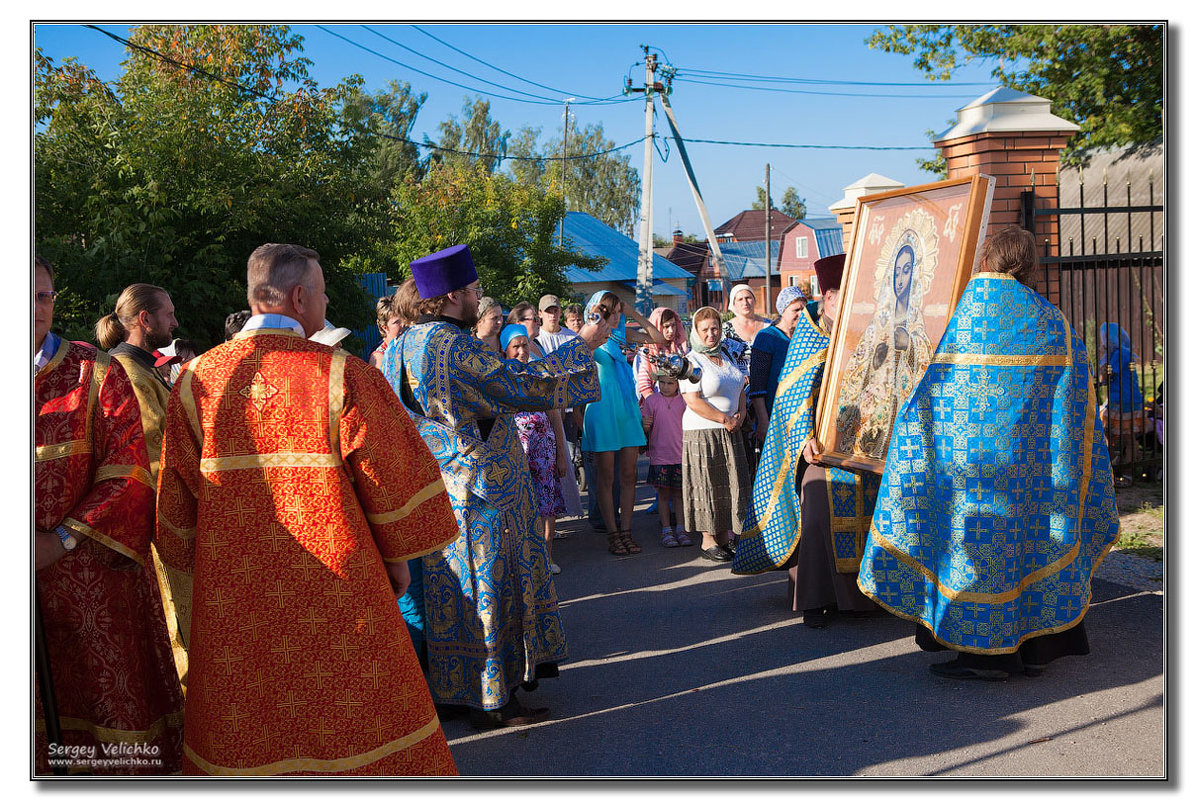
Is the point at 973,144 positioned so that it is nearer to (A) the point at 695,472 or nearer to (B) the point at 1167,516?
(A) the point at 695,472

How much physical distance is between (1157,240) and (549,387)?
9750 mm

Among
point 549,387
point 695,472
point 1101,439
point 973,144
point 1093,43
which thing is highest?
point 1093,43

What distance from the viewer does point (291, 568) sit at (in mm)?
3184

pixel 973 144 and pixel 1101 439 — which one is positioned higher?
pixel 973 144

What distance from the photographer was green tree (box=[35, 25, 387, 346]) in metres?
7.79

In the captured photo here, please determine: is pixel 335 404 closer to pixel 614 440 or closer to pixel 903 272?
pixel 903 272

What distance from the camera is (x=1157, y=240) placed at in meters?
11.4

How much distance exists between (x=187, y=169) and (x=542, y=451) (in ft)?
13.7

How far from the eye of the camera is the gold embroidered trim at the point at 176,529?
3.37 meters

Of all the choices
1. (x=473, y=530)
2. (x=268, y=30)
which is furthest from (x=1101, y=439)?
(x=268, y=30)

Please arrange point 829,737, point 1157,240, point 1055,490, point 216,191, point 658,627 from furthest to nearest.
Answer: point 1157,240 < point 216,191 < point 658,627 < point 1055,490 < point 829,737

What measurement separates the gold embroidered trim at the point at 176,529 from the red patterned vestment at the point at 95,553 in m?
0.13

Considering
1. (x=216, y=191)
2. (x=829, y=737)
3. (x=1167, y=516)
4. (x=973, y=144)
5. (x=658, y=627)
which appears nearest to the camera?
(x=1167, y=516)

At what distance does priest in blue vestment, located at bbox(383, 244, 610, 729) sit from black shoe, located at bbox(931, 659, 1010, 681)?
73.0 inches
